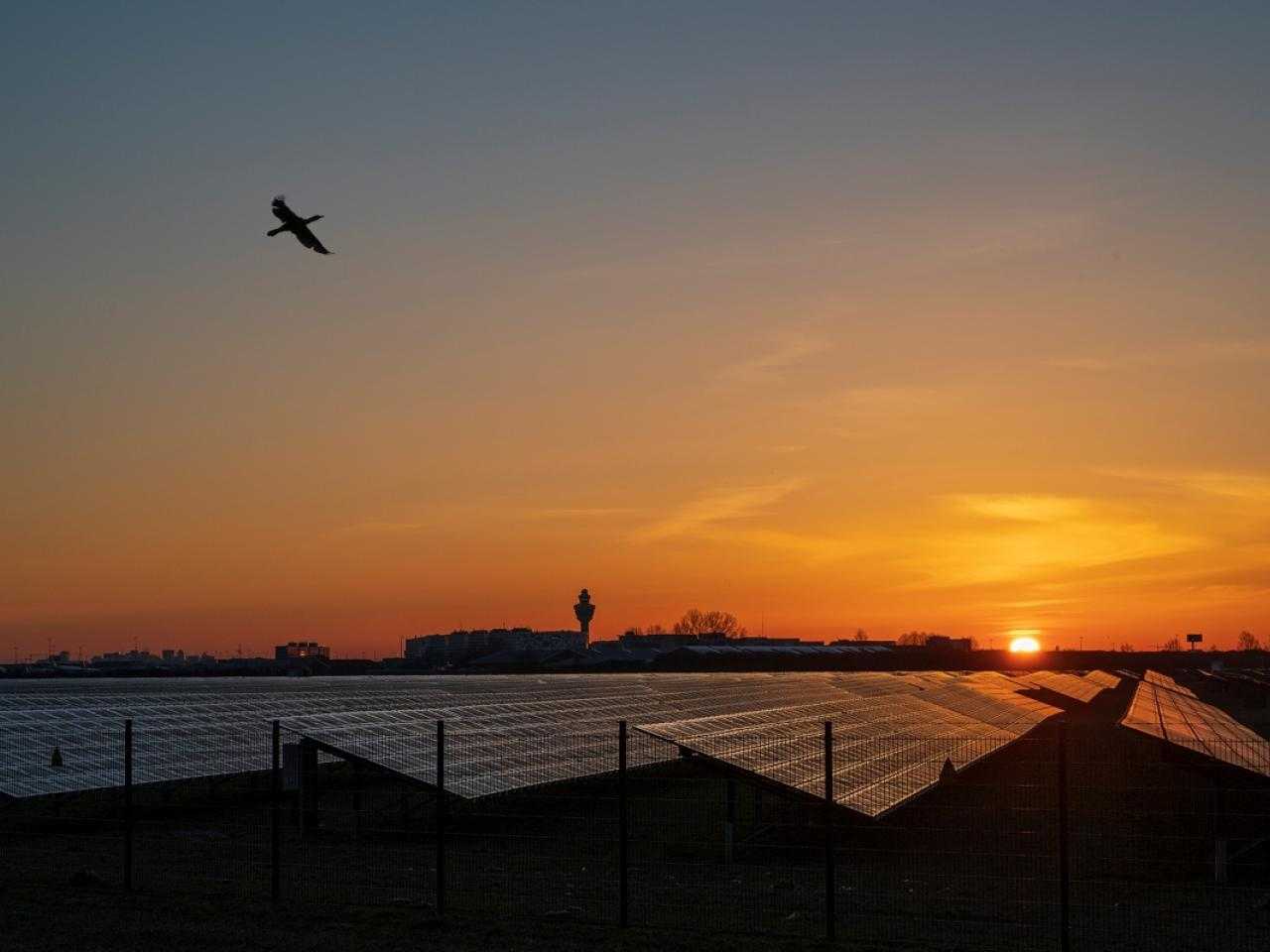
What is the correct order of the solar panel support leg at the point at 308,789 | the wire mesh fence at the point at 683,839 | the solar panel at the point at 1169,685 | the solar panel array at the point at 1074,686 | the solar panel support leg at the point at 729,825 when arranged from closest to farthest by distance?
1. the wire mesh fence at the point at 683,839
2. the solar panel support leg at the point at 729,825
3. the solar panel support leg at the point at 308,789
4. the solar panel at the point at 1169,685
5. the solar panel array at the point at 1074,686

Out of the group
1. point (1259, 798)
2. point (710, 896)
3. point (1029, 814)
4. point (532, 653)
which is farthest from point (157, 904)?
point (532, 653)

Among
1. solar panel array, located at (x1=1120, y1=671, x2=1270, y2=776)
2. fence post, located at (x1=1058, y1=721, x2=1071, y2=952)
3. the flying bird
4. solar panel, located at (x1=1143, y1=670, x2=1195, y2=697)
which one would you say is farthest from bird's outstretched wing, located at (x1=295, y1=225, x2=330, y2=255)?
solar panel, located at (x1=1143, y1=670, x2=1195, y2=697)

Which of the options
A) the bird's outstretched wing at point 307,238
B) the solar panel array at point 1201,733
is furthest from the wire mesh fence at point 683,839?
the bird's outstretched wing at point 307,238

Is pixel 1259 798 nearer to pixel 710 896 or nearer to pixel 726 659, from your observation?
pixel 710 896

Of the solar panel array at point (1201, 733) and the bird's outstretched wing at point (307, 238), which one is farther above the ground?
the bird's outstretched wing at point (307, 238)

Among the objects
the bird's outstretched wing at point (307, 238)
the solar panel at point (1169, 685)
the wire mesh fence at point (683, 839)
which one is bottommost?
the solar panel at point (1169, 685)

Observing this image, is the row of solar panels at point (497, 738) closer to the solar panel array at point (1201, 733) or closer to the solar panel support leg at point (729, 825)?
the solar panel support leg at point (729, 825)

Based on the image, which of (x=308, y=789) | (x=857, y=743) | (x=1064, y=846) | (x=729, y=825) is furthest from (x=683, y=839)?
(x=1064, y=846)
